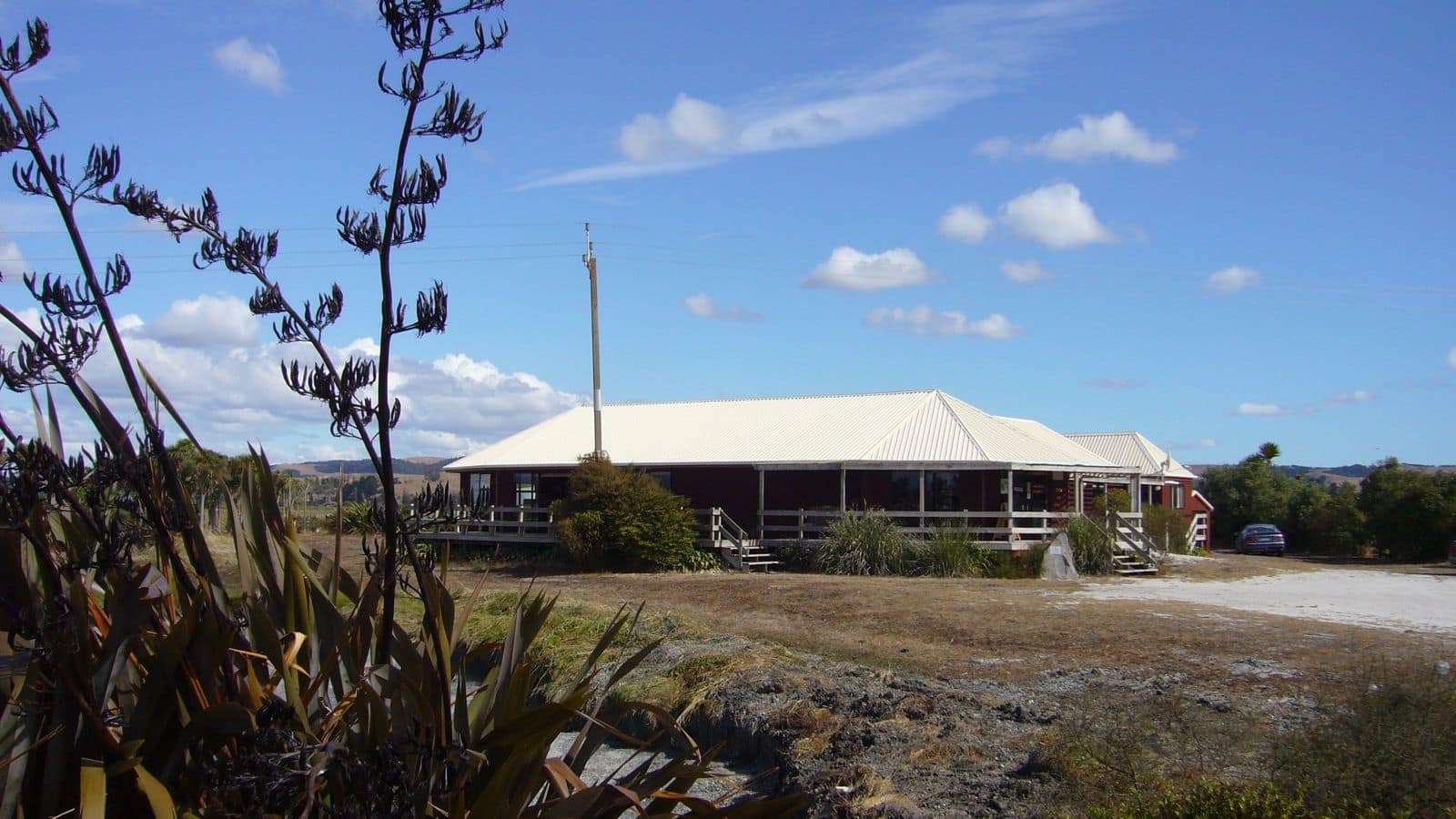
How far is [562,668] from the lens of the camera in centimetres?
1206


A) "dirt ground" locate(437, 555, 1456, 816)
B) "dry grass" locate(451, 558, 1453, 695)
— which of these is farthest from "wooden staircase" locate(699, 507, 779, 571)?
"dirt ground" locate(437, 555, 1456, 816)

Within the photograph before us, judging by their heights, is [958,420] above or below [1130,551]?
above

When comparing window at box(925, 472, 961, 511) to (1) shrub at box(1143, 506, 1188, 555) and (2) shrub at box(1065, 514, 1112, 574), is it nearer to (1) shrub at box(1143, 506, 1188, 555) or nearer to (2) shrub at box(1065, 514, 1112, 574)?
(2) shrub at box(1065, 514, 1112, 574)

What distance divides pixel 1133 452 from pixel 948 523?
78.7 feet

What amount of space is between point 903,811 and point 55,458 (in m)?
5.06

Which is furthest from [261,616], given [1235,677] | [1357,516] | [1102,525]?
[1357,516]

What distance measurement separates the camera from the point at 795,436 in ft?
112

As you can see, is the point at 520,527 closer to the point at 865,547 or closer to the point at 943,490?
the point at 865,547

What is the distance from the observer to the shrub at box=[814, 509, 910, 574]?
88.9ft

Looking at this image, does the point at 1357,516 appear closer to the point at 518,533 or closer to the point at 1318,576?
the point at 1318,576

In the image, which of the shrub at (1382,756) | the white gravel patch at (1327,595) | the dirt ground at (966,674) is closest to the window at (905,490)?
the white gravel patch at (1327,595)

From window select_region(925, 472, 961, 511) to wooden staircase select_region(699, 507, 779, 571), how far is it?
460cm

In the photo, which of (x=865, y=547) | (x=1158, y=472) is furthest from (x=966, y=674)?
(x=1158, y=472)

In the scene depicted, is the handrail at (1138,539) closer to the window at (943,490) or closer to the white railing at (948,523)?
the white railing at (948,523)
